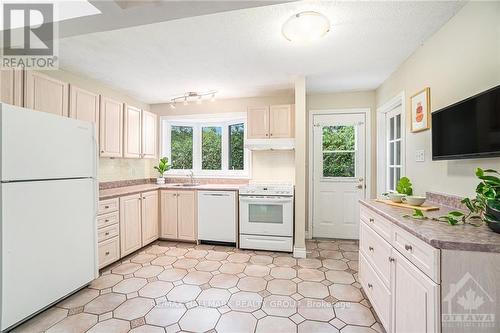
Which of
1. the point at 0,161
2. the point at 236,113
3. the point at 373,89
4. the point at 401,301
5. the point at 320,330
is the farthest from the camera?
the point at 236,113

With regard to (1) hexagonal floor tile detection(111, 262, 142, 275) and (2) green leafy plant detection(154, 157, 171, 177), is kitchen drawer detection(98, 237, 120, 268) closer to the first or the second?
(1) hexagonal floor tile detection(111, 262, 142, 275)

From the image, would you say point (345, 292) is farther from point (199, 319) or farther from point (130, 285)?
point (130, 285)

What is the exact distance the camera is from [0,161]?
5.18 feet

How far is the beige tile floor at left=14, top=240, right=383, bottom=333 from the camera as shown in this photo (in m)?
1.75

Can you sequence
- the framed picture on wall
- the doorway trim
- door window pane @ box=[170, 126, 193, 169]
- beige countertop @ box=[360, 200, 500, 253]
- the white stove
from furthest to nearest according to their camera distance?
1. door window pane @ box=[170, 126, 193, 169]
2. the doorway trim
3. the white stove
4. the framed picture on wall
5. beige countertop @ box=[360, 200, 500, 253]

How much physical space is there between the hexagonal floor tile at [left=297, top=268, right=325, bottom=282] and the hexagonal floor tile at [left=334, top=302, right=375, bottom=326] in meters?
0.45

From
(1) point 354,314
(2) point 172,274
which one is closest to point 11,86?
(2) point 172,274

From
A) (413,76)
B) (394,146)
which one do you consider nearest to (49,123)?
(413,76)

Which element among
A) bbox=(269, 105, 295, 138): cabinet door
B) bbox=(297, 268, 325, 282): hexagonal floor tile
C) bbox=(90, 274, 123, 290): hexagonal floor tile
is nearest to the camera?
bbox=(90, 274, 123, 290): hexagonal floor tile

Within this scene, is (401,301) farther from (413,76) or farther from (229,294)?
(413,76)

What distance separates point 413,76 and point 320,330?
250 centimetres

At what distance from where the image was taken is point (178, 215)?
140 inches

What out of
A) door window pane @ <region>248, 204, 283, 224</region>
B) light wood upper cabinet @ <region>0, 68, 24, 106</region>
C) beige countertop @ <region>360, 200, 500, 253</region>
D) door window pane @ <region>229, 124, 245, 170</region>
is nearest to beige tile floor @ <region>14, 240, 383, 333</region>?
door window pane @ <region>248, 204, 283, 224</region>

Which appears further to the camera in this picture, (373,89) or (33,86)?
(373,89)
